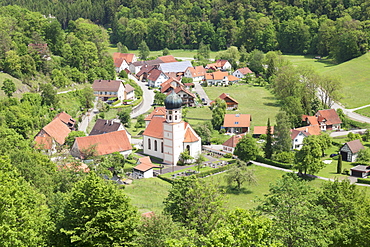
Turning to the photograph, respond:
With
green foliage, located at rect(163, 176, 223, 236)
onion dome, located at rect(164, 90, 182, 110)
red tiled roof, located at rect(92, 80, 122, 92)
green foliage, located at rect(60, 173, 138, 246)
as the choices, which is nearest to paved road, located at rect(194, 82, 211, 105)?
red tiled roof, located at rect(92, 80, 122, 92)

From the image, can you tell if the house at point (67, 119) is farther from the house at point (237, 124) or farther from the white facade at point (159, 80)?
the white facade at point (159, 80)

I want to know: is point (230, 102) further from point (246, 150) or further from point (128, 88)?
point (246, 150)

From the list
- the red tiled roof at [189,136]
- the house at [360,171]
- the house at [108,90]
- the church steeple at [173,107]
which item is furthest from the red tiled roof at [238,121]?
the house at [108,90]

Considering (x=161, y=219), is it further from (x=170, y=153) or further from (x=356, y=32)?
(x=356, y=32)

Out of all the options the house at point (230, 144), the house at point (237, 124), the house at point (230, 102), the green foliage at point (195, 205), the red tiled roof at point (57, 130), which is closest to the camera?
the green foliage at point (195, 205)

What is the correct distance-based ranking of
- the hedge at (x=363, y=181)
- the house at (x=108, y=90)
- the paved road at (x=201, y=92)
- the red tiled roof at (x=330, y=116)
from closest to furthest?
the hedge at (x=363, y=181) < the red tiled roof at (x=330, y=116) < the house at (x=108, y=90) < the paved road at (x=201, y=92)

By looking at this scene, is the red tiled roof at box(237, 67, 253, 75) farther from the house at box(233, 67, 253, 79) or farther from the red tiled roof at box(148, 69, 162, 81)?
the red tiled roof at box(148, 69, 162, 81)
